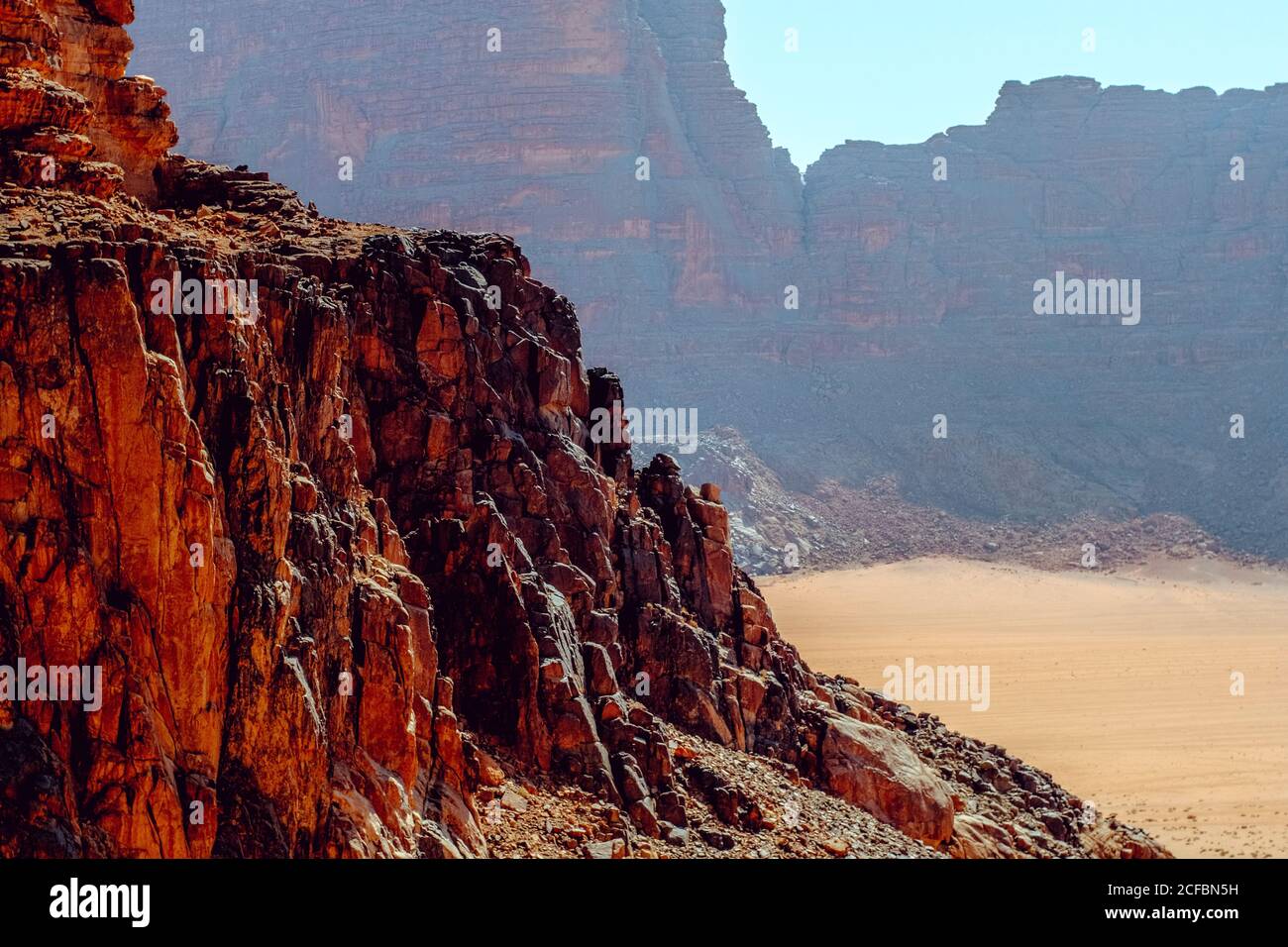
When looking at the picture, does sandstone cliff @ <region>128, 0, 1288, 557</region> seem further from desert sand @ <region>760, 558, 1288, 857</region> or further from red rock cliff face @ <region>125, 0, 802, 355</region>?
desert sand @ <region>760, 558, 1288, 857</region>

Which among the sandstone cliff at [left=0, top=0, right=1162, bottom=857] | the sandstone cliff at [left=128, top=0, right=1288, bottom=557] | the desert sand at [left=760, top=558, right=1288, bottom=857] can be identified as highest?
the sandstone cliff at [left=128, top=0, right=1288, bottom=557]

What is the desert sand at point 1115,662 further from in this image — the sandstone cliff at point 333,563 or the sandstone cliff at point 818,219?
the sandstone cliff at point 818,219

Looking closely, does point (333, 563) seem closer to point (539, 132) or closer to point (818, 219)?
point (539, 132)

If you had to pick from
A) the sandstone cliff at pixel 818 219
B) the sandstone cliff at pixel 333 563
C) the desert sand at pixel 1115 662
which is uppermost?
the sandstone cliff at pixel 818 219

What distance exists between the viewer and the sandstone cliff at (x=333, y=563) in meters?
15.6

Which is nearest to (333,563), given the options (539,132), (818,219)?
(539,132)

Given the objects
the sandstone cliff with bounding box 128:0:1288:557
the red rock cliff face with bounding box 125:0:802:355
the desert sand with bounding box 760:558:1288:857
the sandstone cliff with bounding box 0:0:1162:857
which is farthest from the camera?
the red rock cliff face with bounding box 125:0:802:355

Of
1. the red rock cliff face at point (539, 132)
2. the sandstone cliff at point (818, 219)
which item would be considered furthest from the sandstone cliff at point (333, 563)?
the red rock cliff face at point (539, 132)

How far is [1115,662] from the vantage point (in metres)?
68.4

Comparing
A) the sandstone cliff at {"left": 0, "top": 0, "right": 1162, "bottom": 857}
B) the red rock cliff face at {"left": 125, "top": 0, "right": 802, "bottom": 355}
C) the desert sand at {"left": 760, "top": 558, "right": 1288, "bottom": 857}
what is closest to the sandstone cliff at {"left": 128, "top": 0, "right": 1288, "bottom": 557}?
the red rock cliff face at {"left": 125, "top": 0, "right": 802, "bottom": 355}

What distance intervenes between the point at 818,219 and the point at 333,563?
4429 inches

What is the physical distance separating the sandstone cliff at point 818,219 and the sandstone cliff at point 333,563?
78949 mm

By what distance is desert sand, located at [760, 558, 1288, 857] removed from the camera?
153ft

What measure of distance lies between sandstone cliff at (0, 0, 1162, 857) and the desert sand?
1235cm
